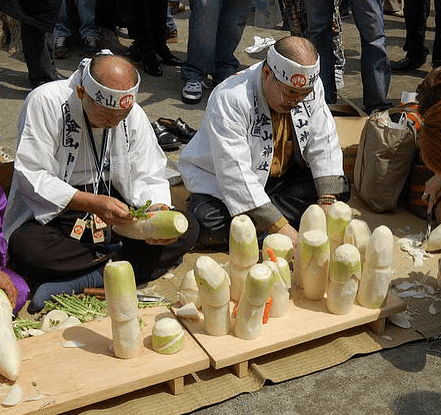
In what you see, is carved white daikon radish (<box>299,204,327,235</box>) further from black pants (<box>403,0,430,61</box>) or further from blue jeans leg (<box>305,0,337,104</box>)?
black pants (<box>403,0,430,61</box>)

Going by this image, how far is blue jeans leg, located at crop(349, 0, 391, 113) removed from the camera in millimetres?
5273

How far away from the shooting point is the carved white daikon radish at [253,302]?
2707mm

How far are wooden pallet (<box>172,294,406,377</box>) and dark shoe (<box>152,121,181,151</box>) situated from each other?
2187 millimetres

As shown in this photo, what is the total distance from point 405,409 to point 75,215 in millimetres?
1762

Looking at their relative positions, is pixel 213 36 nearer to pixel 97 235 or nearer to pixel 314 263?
pixel 97 235

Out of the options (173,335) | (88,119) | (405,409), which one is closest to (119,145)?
(88,119)

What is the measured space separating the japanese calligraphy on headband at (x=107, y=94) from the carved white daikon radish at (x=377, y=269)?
1.20 metres

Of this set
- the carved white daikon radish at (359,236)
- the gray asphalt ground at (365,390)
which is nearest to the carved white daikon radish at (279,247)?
the carved white daikon radish at (359,236)

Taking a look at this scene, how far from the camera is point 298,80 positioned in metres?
3.44

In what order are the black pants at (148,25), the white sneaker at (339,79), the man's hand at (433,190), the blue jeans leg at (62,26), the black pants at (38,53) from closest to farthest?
the man's hand at (433,190)
the black pants at (38,53)
the white sneaker at (339,79)
the black pants at (148,25)
the blue jeans leg at (62,26)

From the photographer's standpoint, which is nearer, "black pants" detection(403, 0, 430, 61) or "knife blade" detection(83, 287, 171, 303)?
"knife blade" detection(83, 287, 171, 303)

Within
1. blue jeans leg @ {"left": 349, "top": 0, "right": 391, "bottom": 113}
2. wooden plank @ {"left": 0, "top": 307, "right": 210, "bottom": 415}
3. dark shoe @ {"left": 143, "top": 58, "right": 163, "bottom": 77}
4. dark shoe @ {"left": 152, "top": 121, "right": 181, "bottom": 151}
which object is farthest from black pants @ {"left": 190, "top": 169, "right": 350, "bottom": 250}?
dark shoe @ {"left": 143, "top": 58, "right": 163, "bottom": 77}

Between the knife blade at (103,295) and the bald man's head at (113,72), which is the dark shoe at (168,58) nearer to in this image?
the bald man's head at (113,72)

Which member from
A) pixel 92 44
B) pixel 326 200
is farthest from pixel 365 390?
pixel 92 44
